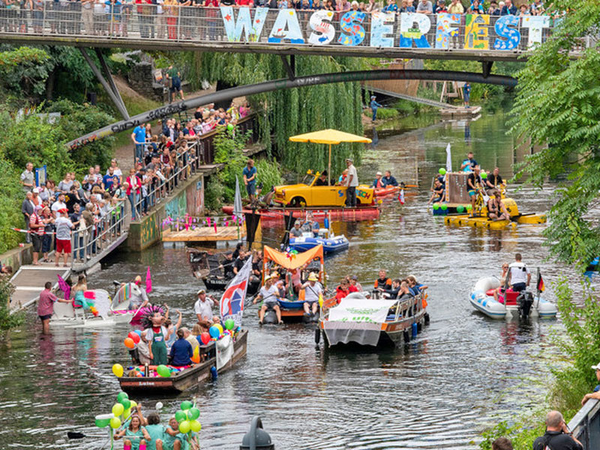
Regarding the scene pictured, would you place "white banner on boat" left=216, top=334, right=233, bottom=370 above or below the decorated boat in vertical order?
below

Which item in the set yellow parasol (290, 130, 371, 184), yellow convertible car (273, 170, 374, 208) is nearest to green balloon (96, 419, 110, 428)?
yellow convertible car (273, 170, 374, 208)

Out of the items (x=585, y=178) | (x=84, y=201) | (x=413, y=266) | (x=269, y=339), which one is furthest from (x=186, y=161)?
(x=585, y=178)

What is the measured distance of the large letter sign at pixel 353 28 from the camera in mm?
37750

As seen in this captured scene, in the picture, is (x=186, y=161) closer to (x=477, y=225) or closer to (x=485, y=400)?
(x=477, y=225)

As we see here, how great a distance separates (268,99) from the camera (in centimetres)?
4822

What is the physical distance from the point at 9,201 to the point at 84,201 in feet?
7.37

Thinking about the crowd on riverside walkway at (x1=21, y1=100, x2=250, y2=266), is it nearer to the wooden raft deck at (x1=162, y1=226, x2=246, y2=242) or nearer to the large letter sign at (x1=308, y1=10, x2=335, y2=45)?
the wooden raft deck at (x1=162, y1=226, x2=246, y2=242)

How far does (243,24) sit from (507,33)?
873cm

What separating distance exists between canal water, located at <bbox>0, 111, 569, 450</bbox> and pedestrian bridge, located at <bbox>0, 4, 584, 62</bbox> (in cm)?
696

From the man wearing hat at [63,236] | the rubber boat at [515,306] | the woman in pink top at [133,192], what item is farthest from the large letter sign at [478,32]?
the man wearing hat at [63,236]

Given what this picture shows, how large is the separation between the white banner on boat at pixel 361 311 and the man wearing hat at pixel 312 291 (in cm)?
197

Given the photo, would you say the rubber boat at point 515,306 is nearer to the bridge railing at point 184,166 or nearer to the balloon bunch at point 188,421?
the balloon bunch at point 188,421

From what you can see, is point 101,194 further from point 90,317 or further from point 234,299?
point 234,299

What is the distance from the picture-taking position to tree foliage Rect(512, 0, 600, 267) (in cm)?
2155
